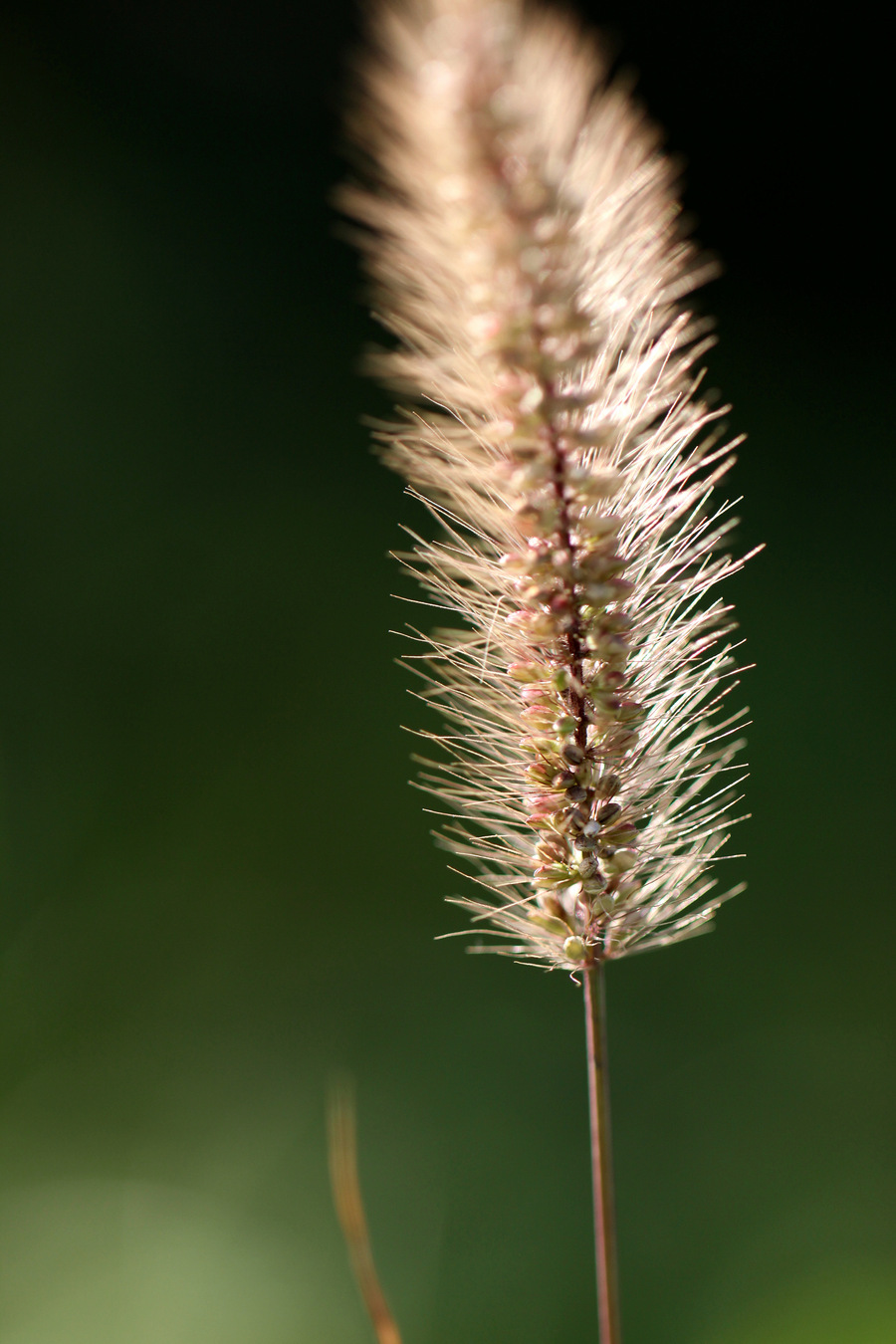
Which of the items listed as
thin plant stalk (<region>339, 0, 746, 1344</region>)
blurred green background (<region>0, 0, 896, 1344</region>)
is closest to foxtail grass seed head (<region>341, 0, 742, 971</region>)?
thin plant stalk (<region>339, 0, 746, 1344</region>)

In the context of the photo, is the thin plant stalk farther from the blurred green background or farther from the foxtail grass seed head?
the blurred green background

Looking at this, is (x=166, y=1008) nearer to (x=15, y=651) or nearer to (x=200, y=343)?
(x=15, y=651)

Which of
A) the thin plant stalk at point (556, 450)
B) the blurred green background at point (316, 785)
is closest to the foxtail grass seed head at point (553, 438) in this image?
the thin plant stalk at point (556, 450)

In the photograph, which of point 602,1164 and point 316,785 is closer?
point 602,1164

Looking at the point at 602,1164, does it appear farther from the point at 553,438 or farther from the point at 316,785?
the point at 316,785

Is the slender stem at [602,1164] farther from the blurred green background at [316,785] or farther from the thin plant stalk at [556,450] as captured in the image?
the blurred green background at [316,785]

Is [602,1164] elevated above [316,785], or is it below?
below

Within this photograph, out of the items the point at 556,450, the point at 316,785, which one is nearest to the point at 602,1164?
the point at 556,450
